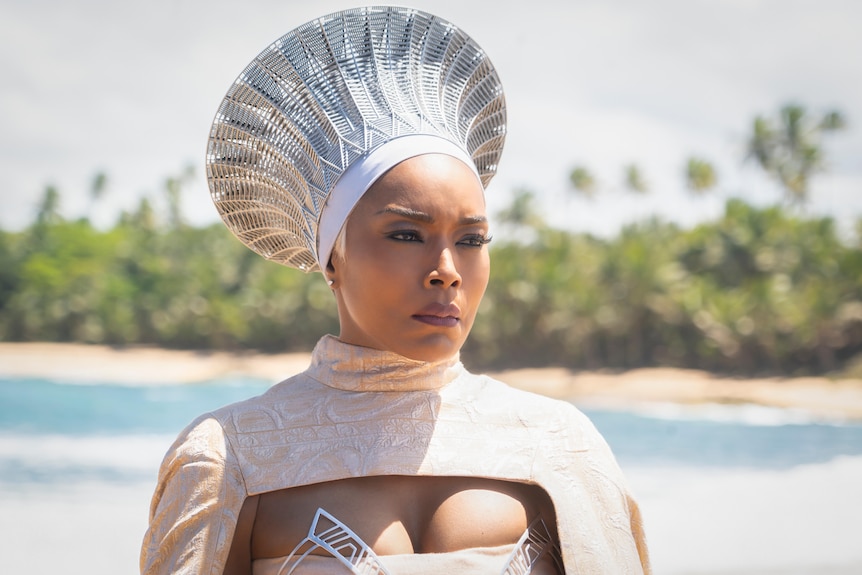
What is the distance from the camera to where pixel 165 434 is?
72.2ft

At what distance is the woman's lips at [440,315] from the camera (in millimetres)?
1414

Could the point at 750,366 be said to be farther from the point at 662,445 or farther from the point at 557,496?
the point at 557,496

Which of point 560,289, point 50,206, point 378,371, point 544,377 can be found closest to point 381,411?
point 378,371

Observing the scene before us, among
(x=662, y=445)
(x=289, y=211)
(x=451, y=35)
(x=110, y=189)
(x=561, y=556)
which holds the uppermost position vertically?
(x=110, y=189)

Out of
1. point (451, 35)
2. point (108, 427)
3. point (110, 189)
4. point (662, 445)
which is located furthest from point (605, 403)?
point (451, 35)

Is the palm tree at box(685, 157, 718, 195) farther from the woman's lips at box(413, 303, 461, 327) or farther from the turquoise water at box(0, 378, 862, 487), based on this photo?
the woman's lips at box(413, 303, 461, 327)

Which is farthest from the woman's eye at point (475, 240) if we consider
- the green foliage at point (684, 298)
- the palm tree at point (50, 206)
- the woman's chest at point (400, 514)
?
the palm tree at point (50, 206)

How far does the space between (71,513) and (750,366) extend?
61.3ft

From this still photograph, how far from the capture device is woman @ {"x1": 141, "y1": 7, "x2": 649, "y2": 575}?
1.36 m

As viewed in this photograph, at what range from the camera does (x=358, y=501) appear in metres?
1.38

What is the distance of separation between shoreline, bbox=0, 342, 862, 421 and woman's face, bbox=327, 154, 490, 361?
2385 centimetres

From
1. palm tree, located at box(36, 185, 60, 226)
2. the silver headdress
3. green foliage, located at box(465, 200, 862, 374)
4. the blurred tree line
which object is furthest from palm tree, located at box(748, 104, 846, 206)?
the silver headdress

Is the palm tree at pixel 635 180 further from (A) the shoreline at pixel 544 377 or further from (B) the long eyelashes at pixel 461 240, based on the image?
(B) the long eyelashes at pixel 461 240

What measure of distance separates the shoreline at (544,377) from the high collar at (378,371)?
23.8m
